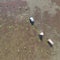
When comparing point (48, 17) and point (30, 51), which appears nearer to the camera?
point (30, 51)

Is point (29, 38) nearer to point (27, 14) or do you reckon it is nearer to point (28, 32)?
point (28, 32)

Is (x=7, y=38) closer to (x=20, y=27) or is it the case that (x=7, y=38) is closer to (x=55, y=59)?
(x=20, y=27)

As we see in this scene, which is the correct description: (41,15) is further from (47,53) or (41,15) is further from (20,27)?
(47,53)

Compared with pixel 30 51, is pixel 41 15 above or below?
above

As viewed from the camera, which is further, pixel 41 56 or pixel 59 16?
pixel 59 16

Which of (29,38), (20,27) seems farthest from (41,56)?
(20,27)

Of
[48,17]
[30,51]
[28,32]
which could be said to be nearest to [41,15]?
[48,17]
